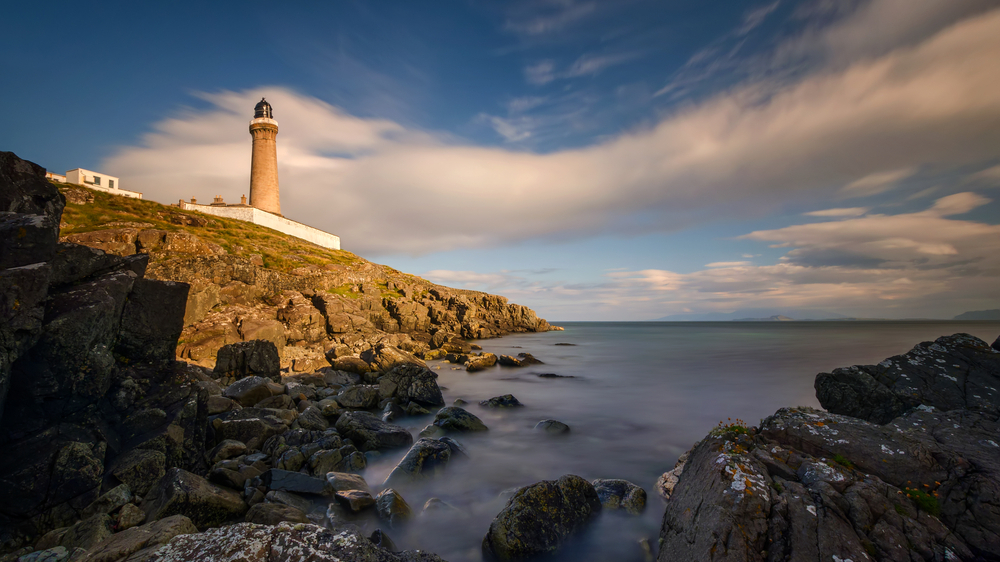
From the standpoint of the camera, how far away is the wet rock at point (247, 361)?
19.4m

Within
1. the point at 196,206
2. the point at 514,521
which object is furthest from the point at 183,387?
the point at 196,206

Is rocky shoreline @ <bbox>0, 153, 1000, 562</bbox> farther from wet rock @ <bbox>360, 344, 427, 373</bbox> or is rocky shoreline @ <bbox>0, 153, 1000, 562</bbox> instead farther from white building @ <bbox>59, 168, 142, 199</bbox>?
white building @ <bbox>59, 168, 142, 199</bbox>

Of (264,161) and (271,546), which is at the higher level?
(264,161)

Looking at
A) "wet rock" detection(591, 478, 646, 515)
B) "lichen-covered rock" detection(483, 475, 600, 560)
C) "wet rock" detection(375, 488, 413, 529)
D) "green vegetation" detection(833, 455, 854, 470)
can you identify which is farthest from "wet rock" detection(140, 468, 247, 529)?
"green vegetation" detection(833, 455, 854, 470)

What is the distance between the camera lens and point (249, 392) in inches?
608

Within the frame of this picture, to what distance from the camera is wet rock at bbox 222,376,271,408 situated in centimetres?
1534

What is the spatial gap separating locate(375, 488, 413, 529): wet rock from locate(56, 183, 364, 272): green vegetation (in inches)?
1872

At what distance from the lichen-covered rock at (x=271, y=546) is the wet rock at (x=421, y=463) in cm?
742

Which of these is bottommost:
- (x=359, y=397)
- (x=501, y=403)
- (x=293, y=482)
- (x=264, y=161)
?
(x=501, y=403)

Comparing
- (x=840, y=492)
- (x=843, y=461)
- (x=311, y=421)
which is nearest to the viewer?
(x=840, y=492)

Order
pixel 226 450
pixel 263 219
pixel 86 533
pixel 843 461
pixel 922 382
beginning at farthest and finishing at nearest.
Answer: pixel 263 219 < pixel 922 382 < pixel 226 450 < pixel 843 461 < pixel 86 533

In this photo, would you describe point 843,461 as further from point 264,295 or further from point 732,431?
point 264,295

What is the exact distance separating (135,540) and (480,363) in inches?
1182

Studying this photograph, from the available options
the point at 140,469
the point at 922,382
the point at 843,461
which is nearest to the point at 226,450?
the point at 140,469
